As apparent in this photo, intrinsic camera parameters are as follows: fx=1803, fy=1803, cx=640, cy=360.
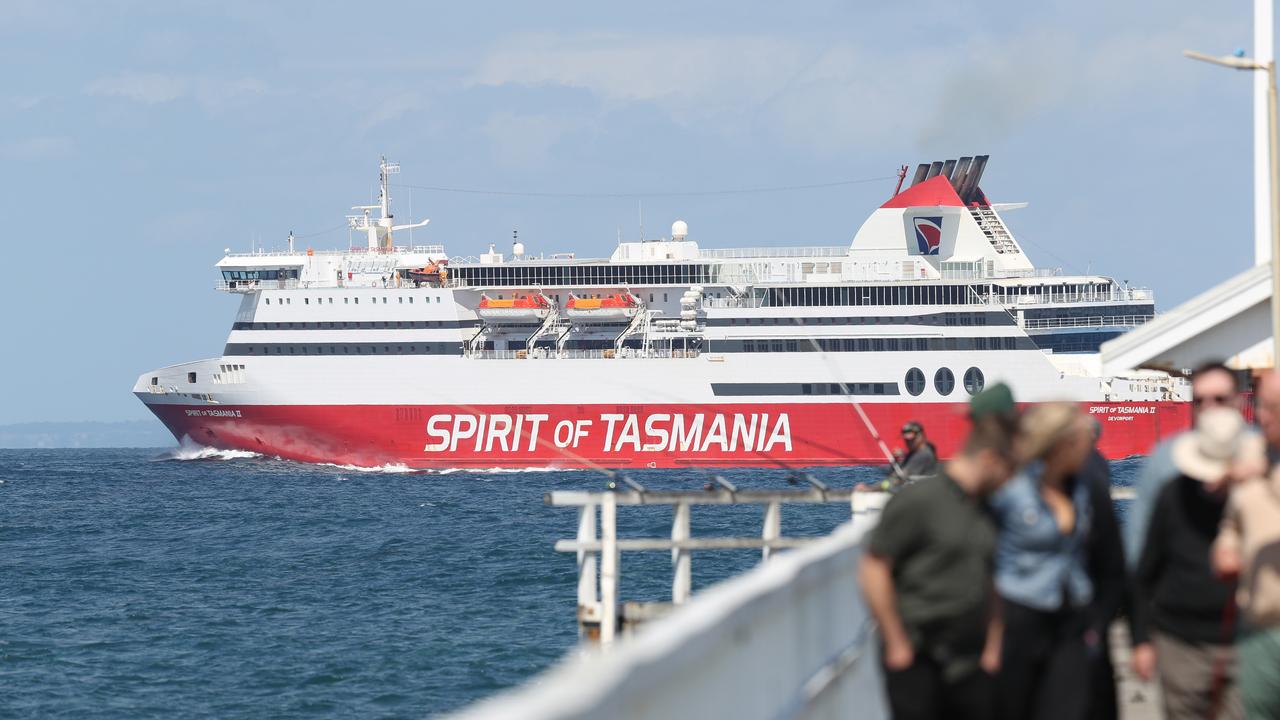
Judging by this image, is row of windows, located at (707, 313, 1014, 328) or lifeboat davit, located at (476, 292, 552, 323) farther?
lifeboat davit, located at (476, 292, 552, 323)

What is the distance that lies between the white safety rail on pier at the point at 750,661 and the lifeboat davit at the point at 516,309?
4877cm

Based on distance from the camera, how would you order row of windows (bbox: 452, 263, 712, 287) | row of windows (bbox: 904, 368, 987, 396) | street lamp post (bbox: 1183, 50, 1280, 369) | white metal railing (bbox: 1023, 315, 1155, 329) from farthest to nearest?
1. row of windows (bbox: 452, 263, 712, 287)
2. white metal railing (bbox: 1023, 315, 1155, 329)
3. row of windows (bbox: 904, 368, 987, 396)
4. street lamp post (bbox: 1183, 50, 1280, 369)

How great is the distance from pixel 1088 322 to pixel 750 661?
2049 inches

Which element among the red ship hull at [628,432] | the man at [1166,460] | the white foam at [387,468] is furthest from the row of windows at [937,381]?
the man at [1166,460]

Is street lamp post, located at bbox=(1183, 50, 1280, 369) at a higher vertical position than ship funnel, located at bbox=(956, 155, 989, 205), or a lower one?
lower

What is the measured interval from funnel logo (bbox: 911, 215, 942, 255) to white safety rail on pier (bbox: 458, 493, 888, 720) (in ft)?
170

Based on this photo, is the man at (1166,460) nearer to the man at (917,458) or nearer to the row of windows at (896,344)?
the man at (917,458)

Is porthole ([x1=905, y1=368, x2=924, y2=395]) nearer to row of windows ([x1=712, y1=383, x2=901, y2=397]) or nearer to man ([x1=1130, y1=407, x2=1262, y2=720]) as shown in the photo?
row of windows ([x1=712, y1=383, x2=901, y2=397])

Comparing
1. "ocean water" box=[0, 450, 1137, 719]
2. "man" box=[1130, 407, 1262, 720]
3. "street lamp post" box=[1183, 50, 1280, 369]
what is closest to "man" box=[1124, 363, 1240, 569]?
"man" box=[1130, 407, 1262, 720]

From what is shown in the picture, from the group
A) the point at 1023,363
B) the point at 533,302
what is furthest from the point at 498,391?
the point at 1023,363

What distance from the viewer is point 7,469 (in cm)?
7738

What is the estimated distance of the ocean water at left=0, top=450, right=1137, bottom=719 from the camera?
19844 millimetres

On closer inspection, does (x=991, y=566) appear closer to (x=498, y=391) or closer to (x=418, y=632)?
(x=418, y=632)

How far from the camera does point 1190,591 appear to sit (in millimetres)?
6211
